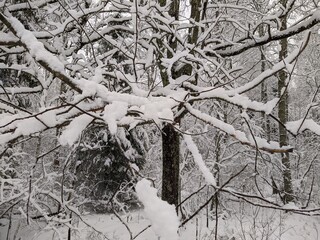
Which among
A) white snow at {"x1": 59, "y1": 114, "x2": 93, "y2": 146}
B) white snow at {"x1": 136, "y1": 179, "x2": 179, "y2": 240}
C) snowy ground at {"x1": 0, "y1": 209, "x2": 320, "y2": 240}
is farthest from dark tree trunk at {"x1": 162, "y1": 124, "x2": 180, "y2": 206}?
snowy ground at {"x1": 0, "y1": 209, "x2": 320, "y2": 240}

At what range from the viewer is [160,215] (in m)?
0.70

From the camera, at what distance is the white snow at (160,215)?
65 cm

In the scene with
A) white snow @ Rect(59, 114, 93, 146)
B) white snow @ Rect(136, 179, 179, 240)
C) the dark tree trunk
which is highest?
the dark tree trunk

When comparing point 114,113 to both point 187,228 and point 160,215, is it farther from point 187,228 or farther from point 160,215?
point 187,228

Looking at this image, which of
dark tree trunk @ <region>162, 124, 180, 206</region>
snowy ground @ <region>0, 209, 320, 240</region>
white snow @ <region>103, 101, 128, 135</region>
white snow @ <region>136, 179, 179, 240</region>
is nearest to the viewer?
white snow @ <region>136, 179, 179, 240</region>

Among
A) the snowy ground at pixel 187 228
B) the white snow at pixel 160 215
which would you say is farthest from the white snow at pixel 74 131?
the snowy ground at pixel 187 228

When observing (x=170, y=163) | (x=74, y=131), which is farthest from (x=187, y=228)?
(x=74, y=131)

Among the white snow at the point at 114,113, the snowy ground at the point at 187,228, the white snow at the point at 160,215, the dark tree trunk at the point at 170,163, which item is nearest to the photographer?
the white snow at the point at 160,215

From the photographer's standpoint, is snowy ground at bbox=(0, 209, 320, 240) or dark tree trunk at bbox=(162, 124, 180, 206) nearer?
dark tree trunk at bbox=(162, 124, 180, 206)

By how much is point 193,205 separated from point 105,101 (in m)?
9.92

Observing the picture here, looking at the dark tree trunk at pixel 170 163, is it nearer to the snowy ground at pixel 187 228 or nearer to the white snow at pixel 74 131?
the white snow at pixel 74 131

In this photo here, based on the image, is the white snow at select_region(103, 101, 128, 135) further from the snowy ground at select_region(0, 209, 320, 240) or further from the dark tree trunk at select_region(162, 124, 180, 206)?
the snowy ground at select_region(0, 209, 320, 240)

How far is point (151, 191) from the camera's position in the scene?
A: 2.57ft

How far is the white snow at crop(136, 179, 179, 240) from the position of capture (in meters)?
0.65
